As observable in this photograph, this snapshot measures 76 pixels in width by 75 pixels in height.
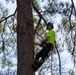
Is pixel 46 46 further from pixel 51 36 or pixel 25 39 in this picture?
pixel 25 39

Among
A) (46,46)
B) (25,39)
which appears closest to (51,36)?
(46,46)

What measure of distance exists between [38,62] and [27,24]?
18.9 inches

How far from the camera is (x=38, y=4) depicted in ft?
18.0

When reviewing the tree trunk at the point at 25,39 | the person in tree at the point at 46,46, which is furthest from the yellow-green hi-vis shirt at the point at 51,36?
the tree trunk at the point at 25,39

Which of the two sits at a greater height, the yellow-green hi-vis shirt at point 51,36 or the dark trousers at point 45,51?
the yellow-green hi-vis shirt at point 51,36

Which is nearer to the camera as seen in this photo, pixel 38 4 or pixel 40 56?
pixel 40 56

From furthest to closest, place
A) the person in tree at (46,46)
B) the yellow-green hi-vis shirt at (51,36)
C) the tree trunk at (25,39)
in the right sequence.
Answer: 1. the yellow-green hi-vis shirt at (51,36)
2. the person in tree at (46,46)
3. the tree trunk at (25,39)

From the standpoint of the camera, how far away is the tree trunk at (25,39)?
10.6ft

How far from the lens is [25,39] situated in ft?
10.9

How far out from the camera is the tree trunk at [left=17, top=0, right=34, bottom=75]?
10.6 feet

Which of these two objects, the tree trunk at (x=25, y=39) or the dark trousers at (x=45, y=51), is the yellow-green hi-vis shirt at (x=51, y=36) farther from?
the tree trunk at (x=25, y=39)

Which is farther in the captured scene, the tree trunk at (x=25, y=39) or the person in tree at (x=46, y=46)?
the person in tree at (x=46, y=46)

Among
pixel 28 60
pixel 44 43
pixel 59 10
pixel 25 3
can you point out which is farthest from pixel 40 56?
pixel 59 10

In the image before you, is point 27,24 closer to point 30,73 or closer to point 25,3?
point 25,3
